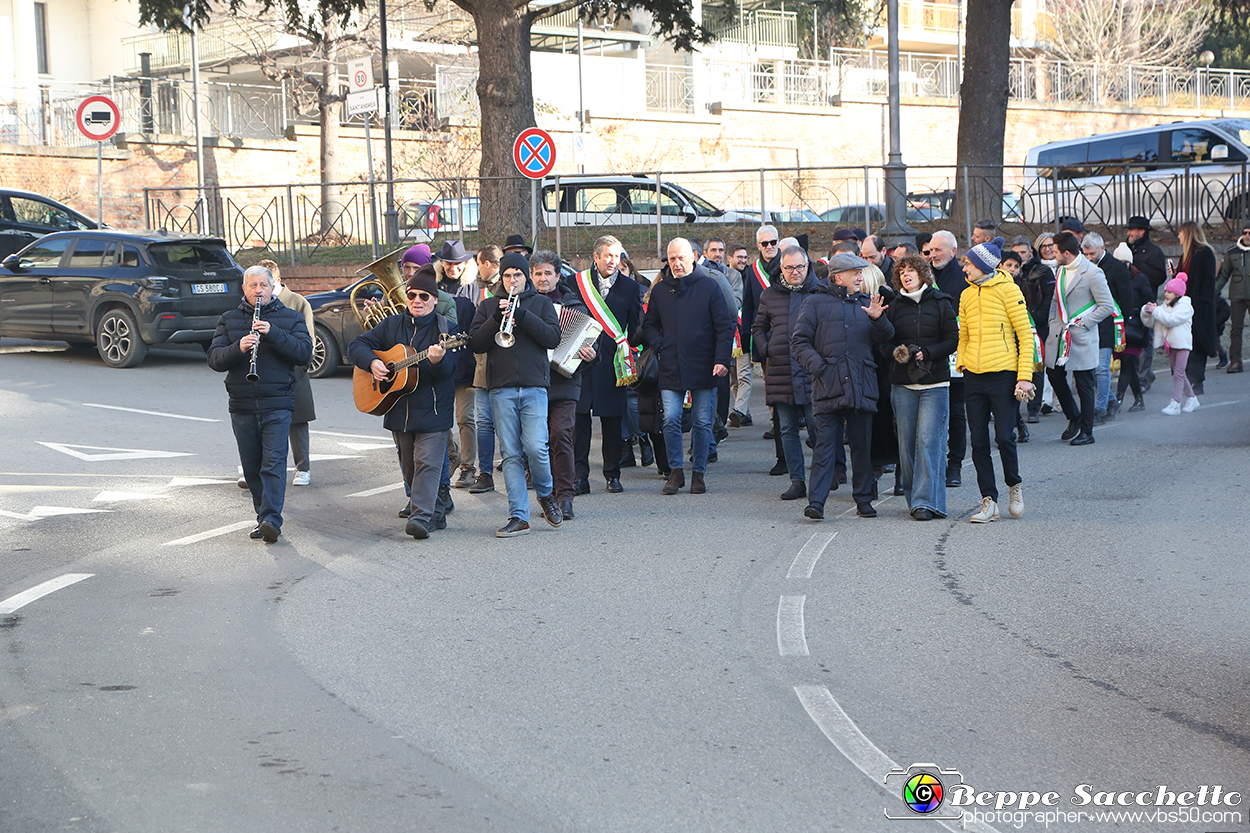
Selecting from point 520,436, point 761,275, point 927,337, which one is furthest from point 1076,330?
point 520,436

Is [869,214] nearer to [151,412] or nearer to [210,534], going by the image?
[151,412]

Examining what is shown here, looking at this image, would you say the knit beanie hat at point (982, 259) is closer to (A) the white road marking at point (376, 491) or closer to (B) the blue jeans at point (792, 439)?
(B) the blue jeans at point (792, 439)

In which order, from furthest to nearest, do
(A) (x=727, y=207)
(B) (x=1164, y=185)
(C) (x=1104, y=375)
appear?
(A) (x=727, y=207)
(B) (x=1164, y=185)
(C) (x=1104, y=375)

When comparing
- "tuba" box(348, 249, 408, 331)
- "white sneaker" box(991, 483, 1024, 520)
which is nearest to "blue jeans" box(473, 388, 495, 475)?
"tuba" box(348, 249, 408, 331)

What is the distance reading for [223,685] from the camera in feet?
19.6

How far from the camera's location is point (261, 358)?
9180 mm

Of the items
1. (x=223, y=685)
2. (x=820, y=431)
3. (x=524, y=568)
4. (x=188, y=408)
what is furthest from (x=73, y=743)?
Answer: (x=188, y=408)

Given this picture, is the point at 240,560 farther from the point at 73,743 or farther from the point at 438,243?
the point at 438,243

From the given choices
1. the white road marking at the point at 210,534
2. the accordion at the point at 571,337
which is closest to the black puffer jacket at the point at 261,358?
the white road marking at the point at 210,534

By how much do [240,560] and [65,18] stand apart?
42638 mm

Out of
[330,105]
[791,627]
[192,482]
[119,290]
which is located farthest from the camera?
[330,105]

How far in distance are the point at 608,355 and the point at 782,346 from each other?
135cm

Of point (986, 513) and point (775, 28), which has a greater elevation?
point (775, 28)

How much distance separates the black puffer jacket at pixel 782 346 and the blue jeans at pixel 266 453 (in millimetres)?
3687
